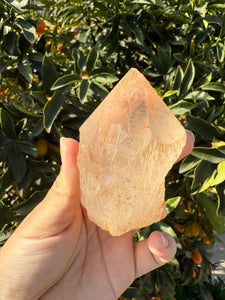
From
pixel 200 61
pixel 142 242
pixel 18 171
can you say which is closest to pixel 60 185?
pixel 18 171

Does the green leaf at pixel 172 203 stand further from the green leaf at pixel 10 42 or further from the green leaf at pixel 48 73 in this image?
the green leaf at pixel 10 42

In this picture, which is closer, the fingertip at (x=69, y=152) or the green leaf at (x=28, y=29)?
the fingertip at (x=69, y=152)

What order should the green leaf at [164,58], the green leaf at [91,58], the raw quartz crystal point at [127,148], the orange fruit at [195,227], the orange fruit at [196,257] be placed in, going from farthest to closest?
the orange fruit at [196,257]
the orange fruit at [195,227]
the green leaf at [164,58]
the green leaf at [91,58]
the raw quartz crystal point at [127,148]

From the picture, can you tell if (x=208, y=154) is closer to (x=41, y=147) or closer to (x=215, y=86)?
(x=215, y=86)

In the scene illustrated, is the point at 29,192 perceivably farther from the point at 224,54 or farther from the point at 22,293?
the point at 224,54

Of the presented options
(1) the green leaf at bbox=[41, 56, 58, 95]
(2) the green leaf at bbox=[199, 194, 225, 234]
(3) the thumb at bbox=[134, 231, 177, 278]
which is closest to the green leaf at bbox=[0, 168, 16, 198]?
(1) the green leaf at bbox=[41, 56, 58, 95]

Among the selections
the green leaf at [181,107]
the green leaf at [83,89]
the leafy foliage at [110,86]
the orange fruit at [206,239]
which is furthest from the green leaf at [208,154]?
the orange fruit at [206,239]

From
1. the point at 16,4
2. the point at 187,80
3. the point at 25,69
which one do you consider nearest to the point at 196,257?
the point at 187,80
